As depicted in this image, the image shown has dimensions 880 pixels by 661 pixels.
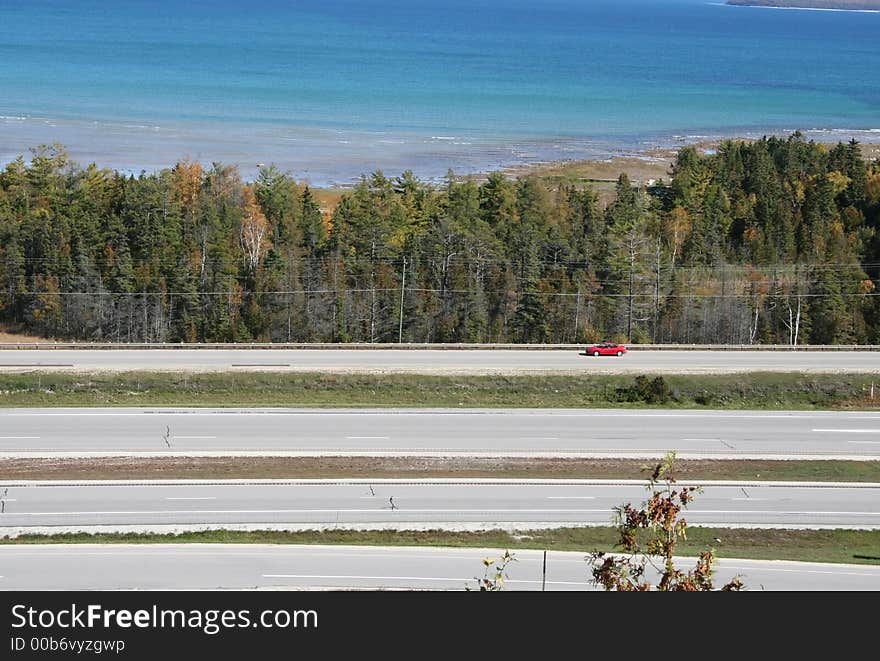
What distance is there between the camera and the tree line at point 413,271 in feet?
197

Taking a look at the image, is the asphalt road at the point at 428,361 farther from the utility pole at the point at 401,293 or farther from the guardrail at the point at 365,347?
the utility pole at the point at 401,293

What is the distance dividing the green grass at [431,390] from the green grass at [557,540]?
541 inches

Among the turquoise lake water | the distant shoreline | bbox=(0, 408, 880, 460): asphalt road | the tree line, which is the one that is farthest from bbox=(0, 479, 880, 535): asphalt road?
the turquoise lake water

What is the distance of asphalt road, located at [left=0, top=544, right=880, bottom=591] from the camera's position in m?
25.2

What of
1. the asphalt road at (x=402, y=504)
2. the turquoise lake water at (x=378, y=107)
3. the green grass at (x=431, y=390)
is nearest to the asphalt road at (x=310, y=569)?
the asphalt road at (x=402, y=504)

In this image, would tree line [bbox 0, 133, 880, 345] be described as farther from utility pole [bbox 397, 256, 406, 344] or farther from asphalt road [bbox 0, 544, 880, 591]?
asphalt road [bbox 0, 544, 880, 591]

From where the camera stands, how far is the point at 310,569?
26.0 metres

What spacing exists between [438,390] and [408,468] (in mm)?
10095

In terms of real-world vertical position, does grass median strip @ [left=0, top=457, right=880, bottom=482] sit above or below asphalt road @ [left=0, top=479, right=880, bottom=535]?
above

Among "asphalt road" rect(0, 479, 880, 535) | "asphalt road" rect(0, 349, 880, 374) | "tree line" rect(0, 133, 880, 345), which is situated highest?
"tree line" rect(0, 133, 880, 345)

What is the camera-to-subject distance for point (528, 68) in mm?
187750

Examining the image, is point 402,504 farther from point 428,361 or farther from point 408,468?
point 428,361

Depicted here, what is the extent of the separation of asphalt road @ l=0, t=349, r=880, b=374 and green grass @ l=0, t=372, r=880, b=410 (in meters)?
0.84
